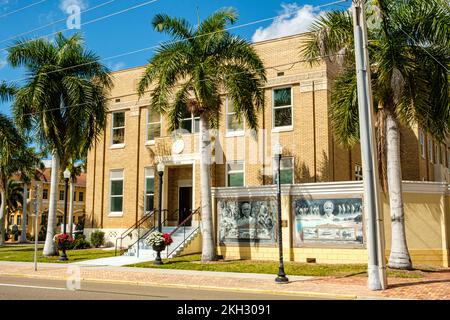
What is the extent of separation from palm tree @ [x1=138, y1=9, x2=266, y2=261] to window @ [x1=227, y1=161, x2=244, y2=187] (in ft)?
17.9

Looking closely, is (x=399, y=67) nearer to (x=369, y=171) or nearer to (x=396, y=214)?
(x=369, y=171)

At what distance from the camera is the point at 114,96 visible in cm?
3133

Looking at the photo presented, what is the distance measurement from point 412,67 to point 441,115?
1877 mm

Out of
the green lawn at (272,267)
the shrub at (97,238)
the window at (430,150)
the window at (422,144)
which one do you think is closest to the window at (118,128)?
the shrub at (97,238)

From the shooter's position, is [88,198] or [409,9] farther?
[88,198]

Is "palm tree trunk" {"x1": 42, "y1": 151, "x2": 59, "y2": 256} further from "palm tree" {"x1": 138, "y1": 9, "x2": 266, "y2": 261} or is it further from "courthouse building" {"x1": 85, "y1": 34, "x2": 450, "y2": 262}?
"palm tree" {"x1": 138, "y1": 9, "x2": 266, "y2": 261}

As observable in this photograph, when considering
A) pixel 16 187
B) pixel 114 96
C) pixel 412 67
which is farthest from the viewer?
pixel 16 187

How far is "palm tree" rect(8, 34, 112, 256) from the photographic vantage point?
2453 cm

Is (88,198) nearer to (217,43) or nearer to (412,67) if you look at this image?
(217,43)

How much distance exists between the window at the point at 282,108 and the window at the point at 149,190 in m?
8.11

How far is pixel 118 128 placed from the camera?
1227 inches

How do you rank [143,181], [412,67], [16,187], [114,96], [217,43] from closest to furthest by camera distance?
[412,67]
[217,43]
[143,181]
[114,96]
[16,187]
